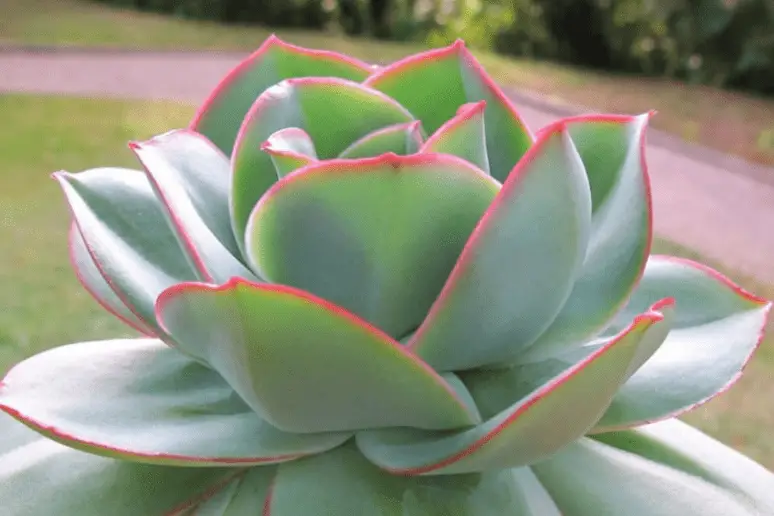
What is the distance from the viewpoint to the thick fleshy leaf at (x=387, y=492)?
25cm

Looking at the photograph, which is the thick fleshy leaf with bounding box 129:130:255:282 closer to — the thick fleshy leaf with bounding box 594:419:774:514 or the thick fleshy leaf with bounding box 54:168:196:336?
the thick fleshy leaf with bounding box 54:168:196:336

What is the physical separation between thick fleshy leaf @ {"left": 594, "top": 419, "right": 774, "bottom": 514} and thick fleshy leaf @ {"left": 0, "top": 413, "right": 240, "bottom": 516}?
131 mm

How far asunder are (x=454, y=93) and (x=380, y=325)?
0.29ft

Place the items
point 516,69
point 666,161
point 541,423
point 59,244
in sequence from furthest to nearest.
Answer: point 516,69 < point 666,161 < point 59,244 < point 541,423

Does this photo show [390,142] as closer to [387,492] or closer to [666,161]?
[387,492]

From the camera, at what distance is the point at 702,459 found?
289 millimetres

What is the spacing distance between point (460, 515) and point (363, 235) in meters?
0.08

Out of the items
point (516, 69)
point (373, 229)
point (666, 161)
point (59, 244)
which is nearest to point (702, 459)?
point (373, 229)

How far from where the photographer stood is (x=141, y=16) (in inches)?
173

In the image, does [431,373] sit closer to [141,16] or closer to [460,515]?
[460,515]

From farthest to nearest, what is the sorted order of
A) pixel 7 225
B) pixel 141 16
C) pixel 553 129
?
pixel 141 16 → pixel 7 225 → pixel 553 129

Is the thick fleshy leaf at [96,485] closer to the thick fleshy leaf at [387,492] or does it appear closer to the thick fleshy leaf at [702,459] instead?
the thick fleshy leaf at [387,492]

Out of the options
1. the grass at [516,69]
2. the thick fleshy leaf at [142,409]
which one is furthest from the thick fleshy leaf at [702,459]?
the grass at [516,69]

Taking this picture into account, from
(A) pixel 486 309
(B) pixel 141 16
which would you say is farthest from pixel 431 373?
(B) pixel 141 16
